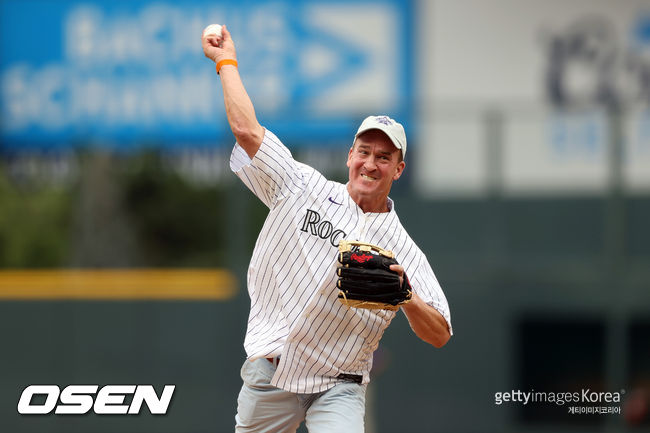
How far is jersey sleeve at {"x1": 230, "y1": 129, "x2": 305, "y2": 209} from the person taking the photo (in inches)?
164

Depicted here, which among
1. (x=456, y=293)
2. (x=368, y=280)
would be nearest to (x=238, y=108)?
(x=368, y=280)

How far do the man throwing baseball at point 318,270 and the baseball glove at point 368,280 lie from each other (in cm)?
15

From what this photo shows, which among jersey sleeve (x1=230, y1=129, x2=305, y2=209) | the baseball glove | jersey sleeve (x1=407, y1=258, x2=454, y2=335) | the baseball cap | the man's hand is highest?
the man's hand

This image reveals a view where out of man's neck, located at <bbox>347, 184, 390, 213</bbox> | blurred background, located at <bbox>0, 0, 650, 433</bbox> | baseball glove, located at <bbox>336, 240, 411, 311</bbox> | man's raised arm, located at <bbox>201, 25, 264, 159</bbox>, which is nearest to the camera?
baseball glove, located at <bbox>336, 240, 411, 311</bbox>

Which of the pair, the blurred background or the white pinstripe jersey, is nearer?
the white pinstripe jersey

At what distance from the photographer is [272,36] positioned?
48.0 feet

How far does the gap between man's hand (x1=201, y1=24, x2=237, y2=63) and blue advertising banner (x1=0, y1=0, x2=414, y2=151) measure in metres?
9.80

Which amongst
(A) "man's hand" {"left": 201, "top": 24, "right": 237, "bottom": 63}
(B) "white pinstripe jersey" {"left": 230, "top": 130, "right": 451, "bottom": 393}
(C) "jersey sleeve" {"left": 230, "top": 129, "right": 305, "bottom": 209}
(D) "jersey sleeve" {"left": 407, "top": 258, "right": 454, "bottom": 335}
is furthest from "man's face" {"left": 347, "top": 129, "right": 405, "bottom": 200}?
(A) "man's hand" {"left": 201, "top": 24, "right": 237, "bottom": 63}

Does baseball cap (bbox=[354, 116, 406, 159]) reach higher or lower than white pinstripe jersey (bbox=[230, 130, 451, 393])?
higher

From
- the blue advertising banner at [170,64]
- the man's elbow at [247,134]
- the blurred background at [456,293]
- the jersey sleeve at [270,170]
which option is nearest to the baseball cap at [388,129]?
the jersey sleeve at [270,170]

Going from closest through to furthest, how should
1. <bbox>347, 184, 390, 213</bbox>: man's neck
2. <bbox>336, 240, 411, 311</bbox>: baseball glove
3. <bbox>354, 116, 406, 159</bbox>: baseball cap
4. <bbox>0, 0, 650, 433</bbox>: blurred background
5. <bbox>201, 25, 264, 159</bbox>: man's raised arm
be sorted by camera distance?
<bbox>336, 240, 411, 311</bbox>: baseball glove, <bbox>201, 25, 264, 159</bbox>: man's raised arm, <bbox>354, 116, 406, 159</bbox>: baseball cap, <bbox>347, 184, 390, 213</bbox>: man's neck, <bbox>0, 0, 650, 433</bbox>: blurred background

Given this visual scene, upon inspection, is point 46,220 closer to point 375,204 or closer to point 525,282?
point 525,282

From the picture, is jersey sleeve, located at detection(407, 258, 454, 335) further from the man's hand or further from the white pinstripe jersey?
the man's hand

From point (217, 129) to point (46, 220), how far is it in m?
3.21
